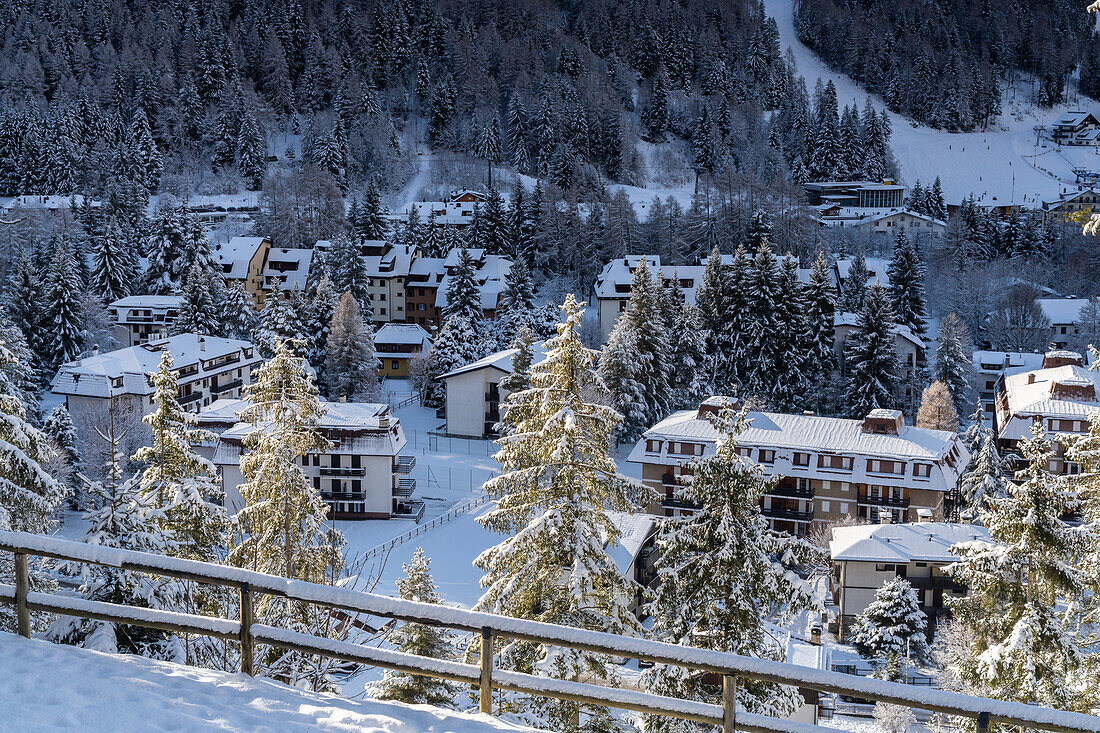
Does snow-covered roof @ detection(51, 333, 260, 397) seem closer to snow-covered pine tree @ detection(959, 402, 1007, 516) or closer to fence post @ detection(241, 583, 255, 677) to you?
snow-covered pine tree @ detection(959, 402, 1007, 516)

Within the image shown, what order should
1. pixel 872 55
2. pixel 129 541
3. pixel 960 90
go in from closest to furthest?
pixel 129 541 < pixel 960 90 < pixel 872 55

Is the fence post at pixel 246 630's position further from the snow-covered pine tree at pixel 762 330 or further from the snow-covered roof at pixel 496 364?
the snow-covered pine tree at pixel 762 330

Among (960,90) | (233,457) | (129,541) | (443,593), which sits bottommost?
(443,593)

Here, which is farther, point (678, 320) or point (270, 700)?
point (678, 320)

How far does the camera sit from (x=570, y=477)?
1514 centimetres

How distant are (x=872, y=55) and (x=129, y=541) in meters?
160

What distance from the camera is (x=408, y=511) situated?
45.9 metres

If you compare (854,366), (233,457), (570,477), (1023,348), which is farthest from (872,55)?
(570,477)

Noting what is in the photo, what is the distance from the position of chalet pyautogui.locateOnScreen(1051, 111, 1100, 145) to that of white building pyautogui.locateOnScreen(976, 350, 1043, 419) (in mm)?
87790

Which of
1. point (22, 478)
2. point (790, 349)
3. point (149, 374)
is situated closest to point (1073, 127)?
point (790, 349)

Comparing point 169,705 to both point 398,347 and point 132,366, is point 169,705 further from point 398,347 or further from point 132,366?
point 398,347

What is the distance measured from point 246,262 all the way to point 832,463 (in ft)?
176

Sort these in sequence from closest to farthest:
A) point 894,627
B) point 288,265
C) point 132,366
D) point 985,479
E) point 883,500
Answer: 1. point 894,627
2. point 985,479
3. point 883,500
4. point 132,366
5. point 288,265

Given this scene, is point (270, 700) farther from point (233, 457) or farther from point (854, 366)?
point (854, 366)
